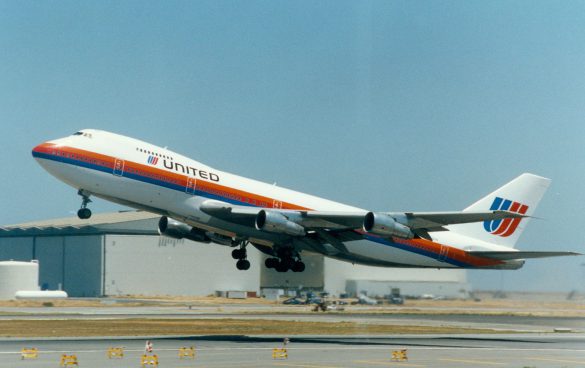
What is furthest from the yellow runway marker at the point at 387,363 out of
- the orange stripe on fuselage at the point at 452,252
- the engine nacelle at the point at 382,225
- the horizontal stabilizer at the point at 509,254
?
the orange stripe on fuselage at the point at 452,252

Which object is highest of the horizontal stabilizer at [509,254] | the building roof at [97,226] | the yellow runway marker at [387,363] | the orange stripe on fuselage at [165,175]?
the building roof at [97,226]

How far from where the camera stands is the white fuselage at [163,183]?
166 feet

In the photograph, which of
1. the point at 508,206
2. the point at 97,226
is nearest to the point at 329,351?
the point at 508,206

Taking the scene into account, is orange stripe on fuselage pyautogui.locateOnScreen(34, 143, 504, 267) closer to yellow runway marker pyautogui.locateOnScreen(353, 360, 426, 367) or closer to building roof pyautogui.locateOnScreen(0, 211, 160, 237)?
yellow runway marker pyautogui.locateOnScreen(353, 360, 426, 367)

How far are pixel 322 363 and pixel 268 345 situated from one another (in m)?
11.1

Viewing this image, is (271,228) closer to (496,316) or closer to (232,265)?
(496,316)

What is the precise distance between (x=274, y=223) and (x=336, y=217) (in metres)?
3.68

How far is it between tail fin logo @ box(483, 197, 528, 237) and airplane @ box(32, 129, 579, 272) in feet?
0.24

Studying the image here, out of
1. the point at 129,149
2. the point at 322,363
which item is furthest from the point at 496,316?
the point at 322,363

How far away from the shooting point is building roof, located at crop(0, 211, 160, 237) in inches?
5271

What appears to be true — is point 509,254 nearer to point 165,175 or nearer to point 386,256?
point 386,256

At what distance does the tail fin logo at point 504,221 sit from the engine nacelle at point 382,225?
1302 cm

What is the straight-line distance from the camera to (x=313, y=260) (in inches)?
4235

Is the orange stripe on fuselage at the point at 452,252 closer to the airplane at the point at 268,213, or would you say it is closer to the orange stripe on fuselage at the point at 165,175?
the airplane at the point at 268,213
